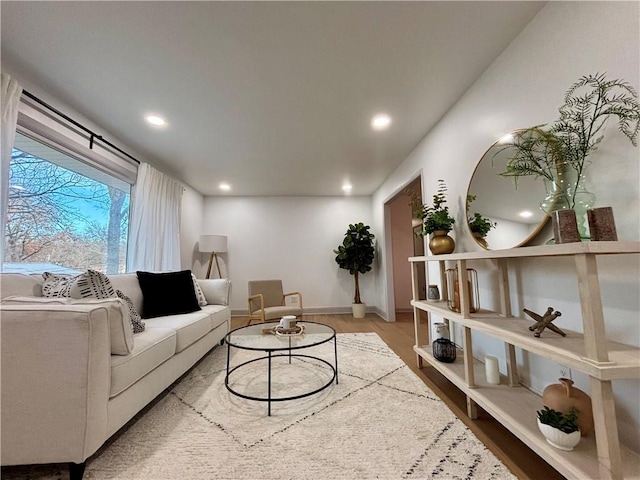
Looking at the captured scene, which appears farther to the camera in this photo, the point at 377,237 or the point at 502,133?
the point at 377,237

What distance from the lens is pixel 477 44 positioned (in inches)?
67.8

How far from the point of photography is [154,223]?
3.39 m

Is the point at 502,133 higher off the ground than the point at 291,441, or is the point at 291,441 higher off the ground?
the point at 502,133

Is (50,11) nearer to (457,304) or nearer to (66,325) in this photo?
(66,325)

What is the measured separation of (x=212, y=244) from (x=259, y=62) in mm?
3520

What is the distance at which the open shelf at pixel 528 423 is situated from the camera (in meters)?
0.96

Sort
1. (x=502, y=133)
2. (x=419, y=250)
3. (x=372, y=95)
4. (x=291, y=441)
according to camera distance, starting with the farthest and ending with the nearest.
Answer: (x=419, y=250) < (x=372, y=95) < (x=502, y=133) < (x=291, y=441)

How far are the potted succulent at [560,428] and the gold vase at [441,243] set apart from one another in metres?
1.28

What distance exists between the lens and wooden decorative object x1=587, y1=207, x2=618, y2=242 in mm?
1049

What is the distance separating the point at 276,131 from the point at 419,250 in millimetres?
3545

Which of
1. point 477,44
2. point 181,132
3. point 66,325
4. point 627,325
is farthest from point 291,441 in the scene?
point 181,132

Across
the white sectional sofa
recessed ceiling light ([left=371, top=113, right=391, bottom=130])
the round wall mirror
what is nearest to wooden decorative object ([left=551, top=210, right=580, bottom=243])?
the round wall mirror

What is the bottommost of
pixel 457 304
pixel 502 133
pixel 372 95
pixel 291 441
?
pixel 291 441

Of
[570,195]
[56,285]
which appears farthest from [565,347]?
[56,285]
